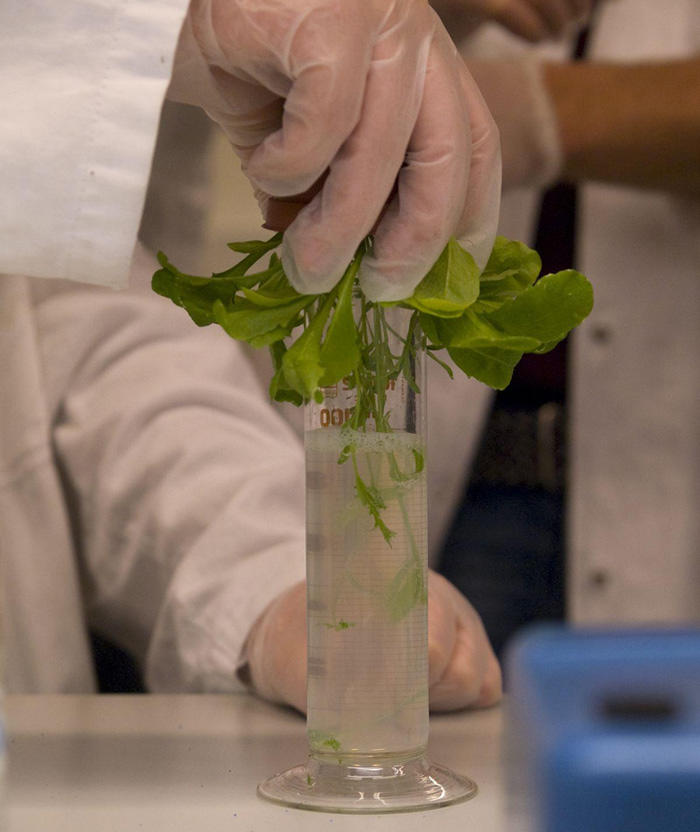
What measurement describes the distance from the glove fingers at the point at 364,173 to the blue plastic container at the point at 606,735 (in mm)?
276

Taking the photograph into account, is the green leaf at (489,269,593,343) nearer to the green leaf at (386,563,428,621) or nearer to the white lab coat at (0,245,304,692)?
the green leaf at (386,563,428,621)

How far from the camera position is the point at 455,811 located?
0.49m

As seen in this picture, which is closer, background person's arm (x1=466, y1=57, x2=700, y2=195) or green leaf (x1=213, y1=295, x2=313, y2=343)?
green leaf (x1=213, y1=295, x2=313, y2=343)

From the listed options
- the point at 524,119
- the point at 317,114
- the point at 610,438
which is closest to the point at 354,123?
the point at 317,114

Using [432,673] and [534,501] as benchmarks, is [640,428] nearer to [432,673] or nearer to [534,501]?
[534,501]

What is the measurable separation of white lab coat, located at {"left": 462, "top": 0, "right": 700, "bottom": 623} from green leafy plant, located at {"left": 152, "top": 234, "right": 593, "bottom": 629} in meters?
0.99

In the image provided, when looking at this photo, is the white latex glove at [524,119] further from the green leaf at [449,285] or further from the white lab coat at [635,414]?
the green leaf at [449,285]

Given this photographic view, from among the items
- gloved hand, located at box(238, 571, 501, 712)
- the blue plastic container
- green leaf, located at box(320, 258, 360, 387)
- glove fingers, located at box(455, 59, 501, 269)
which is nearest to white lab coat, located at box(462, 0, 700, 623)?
gloved hand, located at box(238, 571, 501, 712)

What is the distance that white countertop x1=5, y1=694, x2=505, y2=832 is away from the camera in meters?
0.48

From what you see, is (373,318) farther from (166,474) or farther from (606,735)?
(166,474)

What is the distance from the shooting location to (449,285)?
48 centimetres

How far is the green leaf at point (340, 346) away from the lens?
455 millimetres

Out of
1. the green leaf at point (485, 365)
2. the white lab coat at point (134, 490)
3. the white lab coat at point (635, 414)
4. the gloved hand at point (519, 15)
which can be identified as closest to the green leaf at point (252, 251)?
the green leaf at point (485, 365)

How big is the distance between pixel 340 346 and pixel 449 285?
6cm
